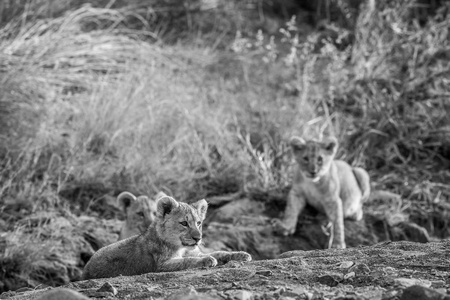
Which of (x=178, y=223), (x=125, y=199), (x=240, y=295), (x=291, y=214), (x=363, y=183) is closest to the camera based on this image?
(x=240, y=295)

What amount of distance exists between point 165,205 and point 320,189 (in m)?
3.45

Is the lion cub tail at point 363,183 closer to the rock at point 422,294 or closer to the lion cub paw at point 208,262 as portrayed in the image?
the lion cub paw at point 208,262

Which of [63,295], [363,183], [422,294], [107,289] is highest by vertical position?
[422,294]

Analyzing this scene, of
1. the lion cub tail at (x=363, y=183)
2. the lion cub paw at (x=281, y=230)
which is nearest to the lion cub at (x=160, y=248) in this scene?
the lion cub paw at (x=281, y=230)

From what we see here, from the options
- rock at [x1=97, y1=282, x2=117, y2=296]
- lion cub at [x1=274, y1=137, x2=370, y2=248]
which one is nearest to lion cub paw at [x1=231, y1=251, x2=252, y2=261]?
rock at [x1=97, y1=282, x2=117, y2=296]

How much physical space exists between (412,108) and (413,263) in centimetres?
774

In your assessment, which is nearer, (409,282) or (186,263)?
(409,282)

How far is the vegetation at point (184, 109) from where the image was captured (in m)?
10.6

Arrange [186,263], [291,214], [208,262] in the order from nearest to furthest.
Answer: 1. [208,262]
2. [186,263]
3. [291,214]

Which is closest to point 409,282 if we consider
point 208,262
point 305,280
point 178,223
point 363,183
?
point 305,280

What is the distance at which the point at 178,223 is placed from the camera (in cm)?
735

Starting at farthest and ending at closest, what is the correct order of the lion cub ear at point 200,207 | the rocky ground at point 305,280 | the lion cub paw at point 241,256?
1. the lion cub ear at point 200,207
2. the lion cub paw at point 241,256
3. the rocky ground at point 305,280

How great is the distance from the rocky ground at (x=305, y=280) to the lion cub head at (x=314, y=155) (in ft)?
11.9

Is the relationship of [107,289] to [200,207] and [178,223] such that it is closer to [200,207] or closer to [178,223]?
[178,223]
